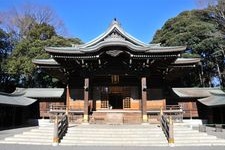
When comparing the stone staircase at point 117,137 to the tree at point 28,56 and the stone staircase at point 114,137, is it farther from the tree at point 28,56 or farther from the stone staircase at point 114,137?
the tree at point 28,56

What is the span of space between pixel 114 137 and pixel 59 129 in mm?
2847

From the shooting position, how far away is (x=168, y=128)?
44.3 feet

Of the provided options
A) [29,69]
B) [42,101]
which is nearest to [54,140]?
[42,101]

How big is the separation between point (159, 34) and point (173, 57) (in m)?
29.1

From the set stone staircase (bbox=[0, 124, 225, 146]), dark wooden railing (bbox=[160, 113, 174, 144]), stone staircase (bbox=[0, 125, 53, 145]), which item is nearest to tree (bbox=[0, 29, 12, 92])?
stone staircase (bbox=[0, 125, 53, 145])

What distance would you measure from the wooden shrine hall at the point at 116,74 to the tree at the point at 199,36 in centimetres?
1861

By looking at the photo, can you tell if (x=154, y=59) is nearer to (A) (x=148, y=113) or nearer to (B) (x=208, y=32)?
(A) (x=148, y=113)

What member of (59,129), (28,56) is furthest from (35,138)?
(28,56)

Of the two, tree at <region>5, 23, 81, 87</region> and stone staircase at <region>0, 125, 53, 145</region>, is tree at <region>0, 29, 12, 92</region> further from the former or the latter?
stone staircase at <region>0, 125, 53, 145</region>

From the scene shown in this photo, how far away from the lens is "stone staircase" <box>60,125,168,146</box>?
44.0ft

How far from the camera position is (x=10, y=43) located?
44.3 m

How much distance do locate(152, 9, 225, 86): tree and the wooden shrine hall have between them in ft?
61.1

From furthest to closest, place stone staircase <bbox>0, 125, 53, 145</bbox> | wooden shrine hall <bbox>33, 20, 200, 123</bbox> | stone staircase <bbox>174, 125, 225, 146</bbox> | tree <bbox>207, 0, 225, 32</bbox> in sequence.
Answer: tree <bbox>207, 0, 225, 32</bbox> → wooden shrine hall <bbox>33, 20, 200, 123</bbox> → stone staircase <bbox>0, 125, 53, 145</bbox> → stone staircase <bbox>174, 125, 225, 146</bbox>

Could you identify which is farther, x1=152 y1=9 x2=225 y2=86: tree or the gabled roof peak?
x1=152 y1=9 x2=225 y2=86: tree
